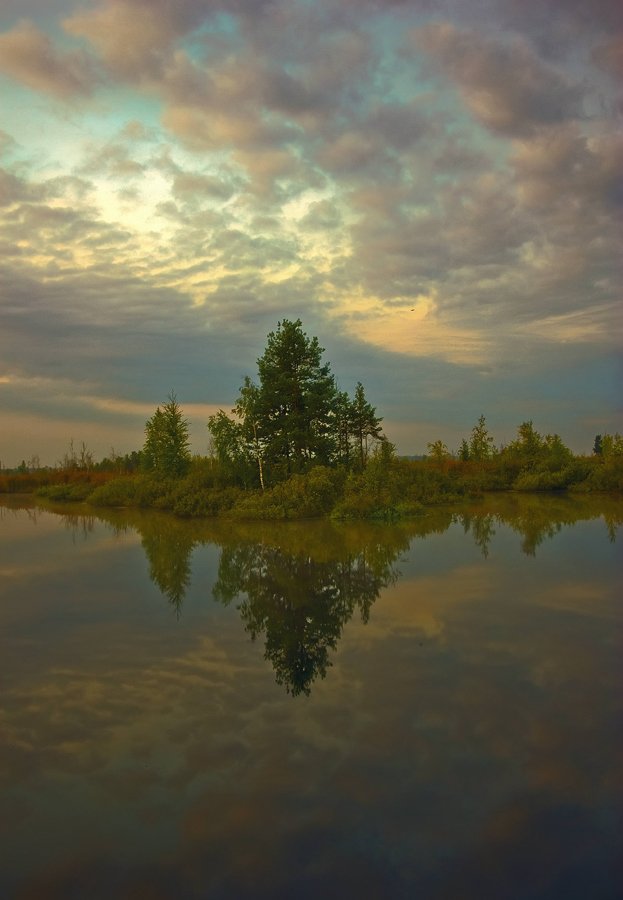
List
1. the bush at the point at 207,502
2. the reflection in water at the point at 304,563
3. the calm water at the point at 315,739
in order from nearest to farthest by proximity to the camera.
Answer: the calm water at the point at 315,739
the reflection in water at the point at 304,563
the bush at the point at 207,502

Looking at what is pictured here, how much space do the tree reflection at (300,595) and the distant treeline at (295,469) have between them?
34.2 ft

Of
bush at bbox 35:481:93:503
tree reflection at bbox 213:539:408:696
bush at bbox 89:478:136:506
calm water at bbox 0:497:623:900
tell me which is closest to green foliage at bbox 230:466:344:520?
tree reflection at bbox 213:539:408:696

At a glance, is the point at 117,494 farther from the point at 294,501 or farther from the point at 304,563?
the point at 304,563

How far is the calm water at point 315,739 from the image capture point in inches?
199

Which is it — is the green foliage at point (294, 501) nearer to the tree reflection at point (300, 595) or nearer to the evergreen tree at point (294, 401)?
the evergreen tree at point (294, 401)

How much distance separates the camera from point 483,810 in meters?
5.63

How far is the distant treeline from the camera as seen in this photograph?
3197cm

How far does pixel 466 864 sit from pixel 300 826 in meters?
1.41

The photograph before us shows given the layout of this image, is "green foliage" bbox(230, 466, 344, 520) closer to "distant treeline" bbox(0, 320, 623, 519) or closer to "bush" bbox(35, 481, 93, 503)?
"distant treeline" bbox(0, 320, 623, 519)

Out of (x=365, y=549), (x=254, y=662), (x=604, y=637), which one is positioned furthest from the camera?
(x=365, y=549)

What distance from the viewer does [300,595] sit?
562 inches

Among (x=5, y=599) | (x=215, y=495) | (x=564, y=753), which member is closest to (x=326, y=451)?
(x=215, y=495)

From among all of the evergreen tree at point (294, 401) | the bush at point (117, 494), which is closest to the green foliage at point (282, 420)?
the evergreen tree at point (294, 401)

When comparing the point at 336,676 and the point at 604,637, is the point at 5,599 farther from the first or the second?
the point at 604,637
